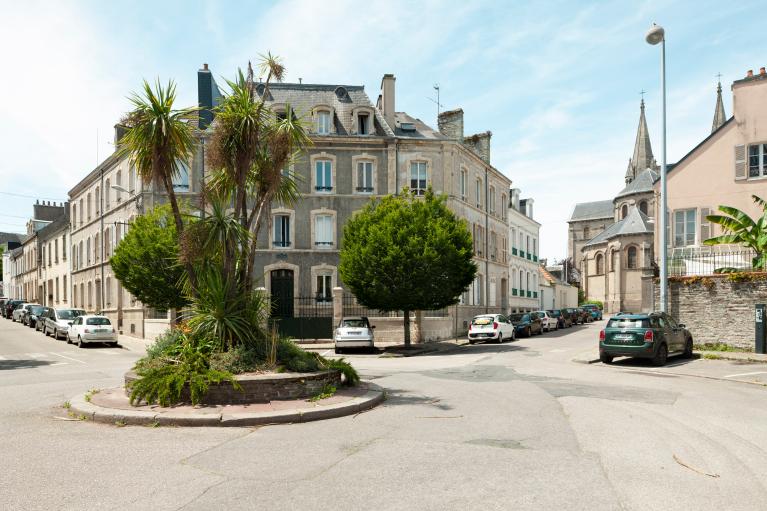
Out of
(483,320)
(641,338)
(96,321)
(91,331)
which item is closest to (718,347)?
(641,338)

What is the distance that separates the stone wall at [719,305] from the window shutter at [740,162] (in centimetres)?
551

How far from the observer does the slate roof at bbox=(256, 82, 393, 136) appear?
3416 centimetres

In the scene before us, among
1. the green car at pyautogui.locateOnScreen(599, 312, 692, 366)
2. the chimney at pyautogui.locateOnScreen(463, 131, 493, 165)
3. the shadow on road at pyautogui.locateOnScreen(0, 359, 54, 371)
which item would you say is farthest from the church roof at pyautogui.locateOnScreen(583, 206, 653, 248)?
the shadow on road at pyautogui.locateOnScreen(0, 359, 54, 371)

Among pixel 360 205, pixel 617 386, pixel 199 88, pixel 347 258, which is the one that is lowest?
pixel 617 386

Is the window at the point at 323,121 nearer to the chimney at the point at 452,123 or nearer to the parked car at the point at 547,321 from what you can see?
the chimney at the point at 452,123

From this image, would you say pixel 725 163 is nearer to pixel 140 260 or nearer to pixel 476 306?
pixel 476 306

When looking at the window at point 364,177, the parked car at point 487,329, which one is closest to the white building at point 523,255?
the parked car at point 487,329

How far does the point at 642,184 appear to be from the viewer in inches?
2987

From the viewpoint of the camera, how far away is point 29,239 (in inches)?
2437

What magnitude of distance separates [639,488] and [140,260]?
2602 centimetres

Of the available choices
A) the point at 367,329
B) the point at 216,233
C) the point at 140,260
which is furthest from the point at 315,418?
the point at 140,260

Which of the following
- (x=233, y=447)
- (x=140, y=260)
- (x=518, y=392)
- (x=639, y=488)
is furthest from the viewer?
(x=140, y=260)

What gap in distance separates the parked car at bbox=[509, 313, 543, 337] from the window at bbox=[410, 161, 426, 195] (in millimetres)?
8841

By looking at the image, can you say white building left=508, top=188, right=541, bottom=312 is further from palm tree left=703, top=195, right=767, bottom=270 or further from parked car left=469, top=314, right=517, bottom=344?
palm tree left=703, top=195, right=767, bottom=270
